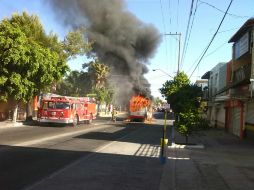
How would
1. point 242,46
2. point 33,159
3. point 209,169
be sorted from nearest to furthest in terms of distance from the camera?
point 209,169, point 33,159, point 242,46

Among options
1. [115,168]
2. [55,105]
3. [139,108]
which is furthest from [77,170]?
[139,108]

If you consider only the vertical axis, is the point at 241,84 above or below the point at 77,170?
above

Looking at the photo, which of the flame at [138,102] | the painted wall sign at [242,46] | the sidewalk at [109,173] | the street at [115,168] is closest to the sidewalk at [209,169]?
the street at [115,168]

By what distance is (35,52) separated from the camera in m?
33.3

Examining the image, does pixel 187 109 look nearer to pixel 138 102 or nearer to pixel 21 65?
pixel 21 65

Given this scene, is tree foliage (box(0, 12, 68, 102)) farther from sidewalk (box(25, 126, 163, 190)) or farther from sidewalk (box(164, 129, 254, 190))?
sidewalk (box(25, 126, 163, 190))

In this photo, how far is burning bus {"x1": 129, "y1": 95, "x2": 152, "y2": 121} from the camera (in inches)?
2057

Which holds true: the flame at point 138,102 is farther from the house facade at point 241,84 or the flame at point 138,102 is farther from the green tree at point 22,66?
the green tree at point 22,66

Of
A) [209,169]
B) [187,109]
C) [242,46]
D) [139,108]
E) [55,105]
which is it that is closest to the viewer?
[209,169]

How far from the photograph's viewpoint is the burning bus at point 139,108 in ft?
171

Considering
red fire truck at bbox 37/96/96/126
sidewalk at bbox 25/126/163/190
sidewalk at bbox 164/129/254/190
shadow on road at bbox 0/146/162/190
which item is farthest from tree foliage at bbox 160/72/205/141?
red fire truck at bbox 37/96/96/126

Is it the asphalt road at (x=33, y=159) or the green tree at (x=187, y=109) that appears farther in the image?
the green tree at (x=187, y=109)

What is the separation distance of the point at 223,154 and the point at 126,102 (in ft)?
114

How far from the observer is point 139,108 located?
173 feet
